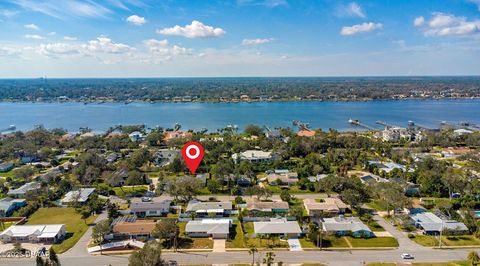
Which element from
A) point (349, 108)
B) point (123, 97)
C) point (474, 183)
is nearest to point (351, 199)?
point (474, 183)

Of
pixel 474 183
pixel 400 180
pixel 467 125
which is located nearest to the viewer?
pixel 474 183

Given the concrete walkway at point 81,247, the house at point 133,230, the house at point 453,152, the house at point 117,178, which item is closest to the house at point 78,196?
the house at point 117,178

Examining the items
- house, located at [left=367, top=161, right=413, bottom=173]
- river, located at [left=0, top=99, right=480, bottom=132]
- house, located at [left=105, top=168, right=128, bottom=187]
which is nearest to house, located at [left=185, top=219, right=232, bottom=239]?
house, located at [left=105, top=168, right=128, bottom=187]

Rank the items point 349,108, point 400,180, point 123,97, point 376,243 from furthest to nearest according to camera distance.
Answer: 1. point 123,97
2. point 349,108
3. point 400,180
4. point 376,243

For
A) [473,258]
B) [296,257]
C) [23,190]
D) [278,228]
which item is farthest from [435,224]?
[23,190]

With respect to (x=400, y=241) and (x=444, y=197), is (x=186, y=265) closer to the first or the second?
(x=400, y=241)

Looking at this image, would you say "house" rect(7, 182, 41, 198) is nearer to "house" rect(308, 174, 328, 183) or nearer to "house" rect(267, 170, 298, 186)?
"house" rect(267, 170, 298, 186)
